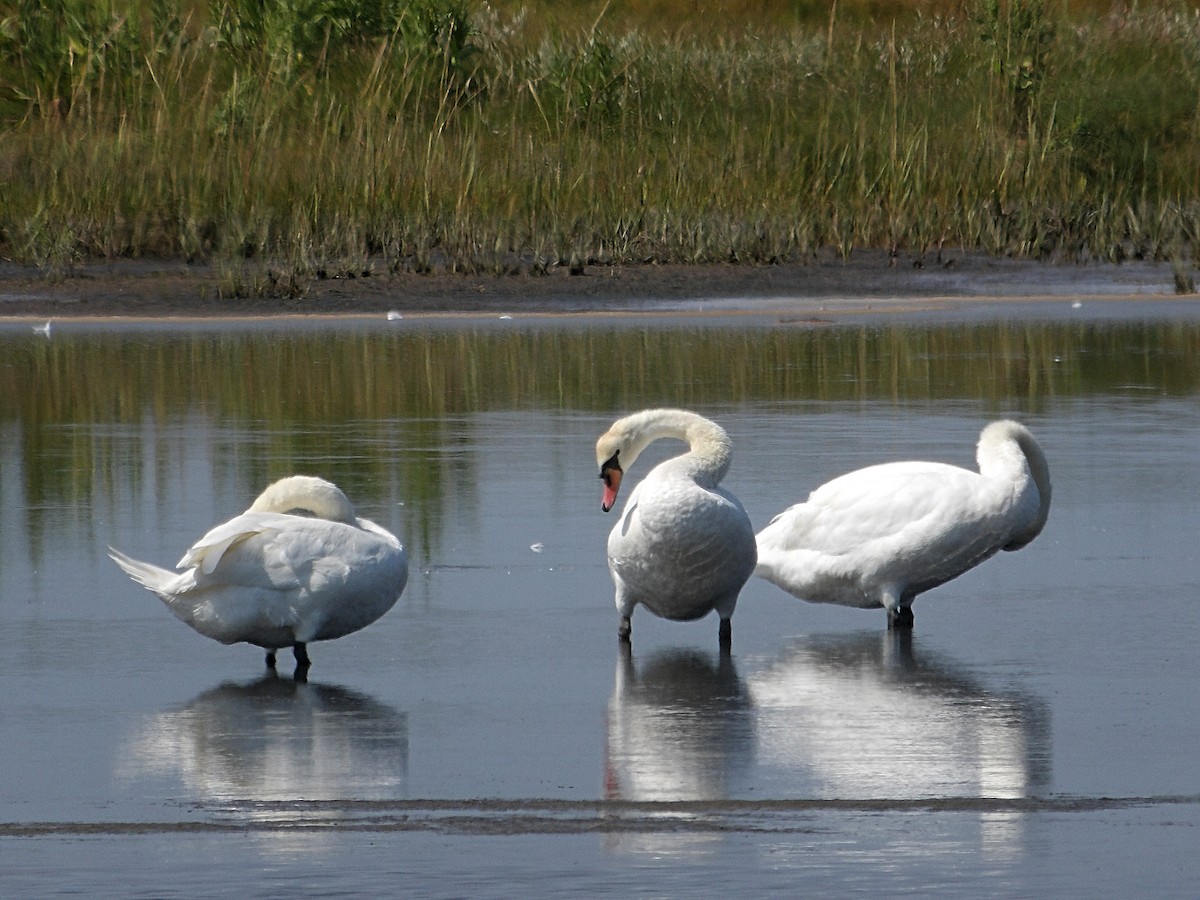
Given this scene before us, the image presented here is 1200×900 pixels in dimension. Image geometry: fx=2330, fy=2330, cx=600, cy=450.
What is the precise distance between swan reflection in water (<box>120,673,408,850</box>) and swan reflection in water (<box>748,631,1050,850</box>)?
3.07ft

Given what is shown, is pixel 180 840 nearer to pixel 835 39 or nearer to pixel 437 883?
pixel 437 883

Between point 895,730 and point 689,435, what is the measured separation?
1878 mm

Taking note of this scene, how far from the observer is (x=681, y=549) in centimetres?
677

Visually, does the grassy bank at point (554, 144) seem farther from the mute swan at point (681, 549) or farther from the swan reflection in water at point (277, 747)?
the swan reflection in water at point (277, 747)

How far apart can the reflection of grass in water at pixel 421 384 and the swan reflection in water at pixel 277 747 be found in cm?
232

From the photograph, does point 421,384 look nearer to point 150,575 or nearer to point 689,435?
point 689,435

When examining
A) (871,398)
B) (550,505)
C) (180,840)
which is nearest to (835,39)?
(871,398)

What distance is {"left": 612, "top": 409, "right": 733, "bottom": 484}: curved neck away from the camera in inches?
287

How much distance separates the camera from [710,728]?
580 cm

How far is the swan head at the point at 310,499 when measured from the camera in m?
6.91

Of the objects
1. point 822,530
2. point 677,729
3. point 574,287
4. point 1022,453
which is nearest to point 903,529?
point 822,530

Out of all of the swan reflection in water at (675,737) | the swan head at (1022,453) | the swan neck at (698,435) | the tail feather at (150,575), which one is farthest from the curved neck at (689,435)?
the tail feather at (150,575)

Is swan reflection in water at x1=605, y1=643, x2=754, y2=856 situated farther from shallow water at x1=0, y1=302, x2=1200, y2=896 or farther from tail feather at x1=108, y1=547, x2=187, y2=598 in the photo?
tail feather at x1=108, y1=547, x2=187, y2=598

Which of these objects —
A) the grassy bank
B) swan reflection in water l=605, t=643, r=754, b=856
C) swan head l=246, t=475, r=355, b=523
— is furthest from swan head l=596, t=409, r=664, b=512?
the grassy bank
